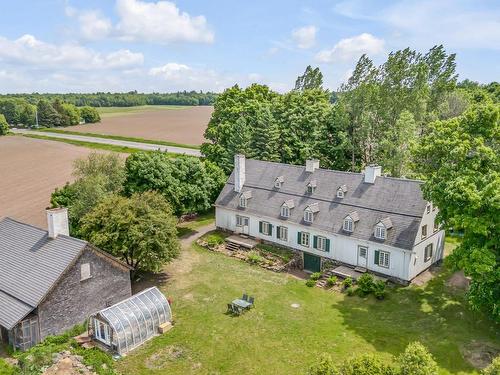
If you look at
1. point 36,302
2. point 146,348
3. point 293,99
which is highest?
point 293,99

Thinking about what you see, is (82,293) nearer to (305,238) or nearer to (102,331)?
(102,331)

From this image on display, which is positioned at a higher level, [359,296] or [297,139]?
[297,139]

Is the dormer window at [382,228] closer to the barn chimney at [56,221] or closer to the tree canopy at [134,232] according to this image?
the tree canopy at [134,232]

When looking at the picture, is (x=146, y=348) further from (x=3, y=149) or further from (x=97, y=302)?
(x=3, y=149)

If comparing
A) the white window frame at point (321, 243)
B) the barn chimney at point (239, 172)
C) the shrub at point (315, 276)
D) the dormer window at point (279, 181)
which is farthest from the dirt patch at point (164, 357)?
the barn chimney at point (239, 172)

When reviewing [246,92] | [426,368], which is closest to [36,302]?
[426,368]

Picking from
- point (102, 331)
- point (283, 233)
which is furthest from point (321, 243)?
point (102, 331)

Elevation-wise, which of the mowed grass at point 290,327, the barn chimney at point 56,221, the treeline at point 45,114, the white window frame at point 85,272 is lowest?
the mowed grass at point 290,327
